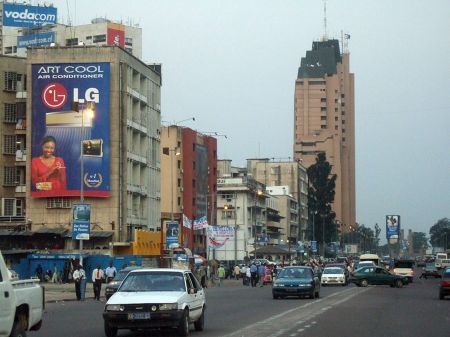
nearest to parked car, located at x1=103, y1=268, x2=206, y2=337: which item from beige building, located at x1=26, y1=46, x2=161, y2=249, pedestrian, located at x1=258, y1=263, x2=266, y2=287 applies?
pedestrian, located at x1=258, y1=263, x2=266, y2=287

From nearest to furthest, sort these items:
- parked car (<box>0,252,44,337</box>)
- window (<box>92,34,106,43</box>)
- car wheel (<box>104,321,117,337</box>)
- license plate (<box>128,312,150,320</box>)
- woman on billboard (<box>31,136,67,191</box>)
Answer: parked car (<box>0,252,44,337</box>)
license plate (<box>128,312,150,320</box>)
car wheel (<box>104,321,117,337</box>)
woman on billboard (<box>31,136,67,191</box>)
window (<box>92,34,106,43</box>)

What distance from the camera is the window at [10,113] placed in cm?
7938

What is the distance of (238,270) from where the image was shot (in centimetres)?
8712

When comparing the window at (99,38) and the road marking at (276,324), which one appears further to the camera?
the window at (99,38)

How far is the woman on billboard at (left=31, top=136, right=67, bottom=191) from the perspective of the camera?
74312 mm

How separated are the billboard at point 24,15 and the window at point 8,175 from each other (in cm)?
1564

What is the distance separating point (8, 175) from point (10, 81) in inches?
315

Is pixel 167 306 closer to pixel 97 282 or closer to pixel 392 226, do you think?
pixel 97 282

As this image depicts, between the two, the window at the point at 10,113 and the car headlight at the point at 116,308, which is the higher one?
the window at the point at 10,113

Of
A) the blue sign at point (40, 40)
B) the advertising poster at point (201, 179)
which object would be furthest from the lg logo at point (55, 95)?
the advertising poster at point (201, 179)

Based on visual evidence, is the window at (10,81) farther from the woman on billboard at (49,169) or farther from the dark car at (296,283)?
A: the dark car at (296,283)

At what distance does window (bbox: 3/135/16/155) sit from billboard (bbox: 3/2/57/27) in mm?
13576

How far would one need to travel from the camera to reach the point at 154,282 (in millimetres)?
21188

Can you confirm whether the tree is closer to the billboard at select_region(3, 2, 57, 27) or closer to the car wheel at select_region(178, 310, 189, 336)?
the billboard at select_region(3, 2, 57, 27)
